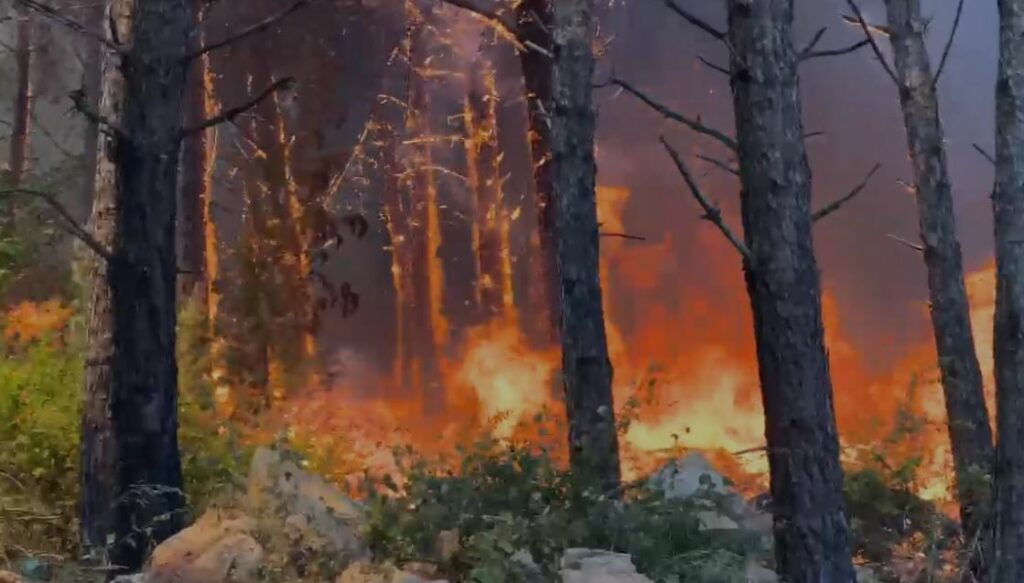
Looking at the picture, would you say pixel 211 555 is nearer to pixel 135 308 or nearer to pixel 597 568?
pixel 597 568

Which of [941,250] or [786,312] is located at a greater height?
[941,250]

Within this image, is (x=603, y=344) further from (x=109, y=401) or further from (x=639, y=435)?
(x=639, y=435)

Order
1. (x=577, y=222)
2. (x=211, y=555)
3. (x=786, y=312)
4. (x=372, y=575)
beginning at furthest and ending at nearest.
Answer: (x=577, y=222) → (x=786, y=312) → (x=211, y=555) → (x=372, y=575)

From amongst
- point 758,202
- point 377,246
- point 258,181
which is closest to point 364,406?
point 377,246

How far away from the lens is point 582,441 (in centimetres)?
768

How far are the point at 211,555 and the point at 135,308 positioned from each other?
1.87 m

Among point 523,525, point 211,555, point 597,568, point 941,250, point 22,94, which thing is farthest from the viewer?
point 22,94

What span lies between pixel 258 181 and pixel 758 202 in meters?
11.4

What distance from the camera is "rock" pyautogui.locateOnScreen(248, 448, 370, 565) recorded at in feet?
15.3

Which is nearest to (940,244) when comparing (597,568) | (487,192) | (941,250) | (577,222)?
(941,250)

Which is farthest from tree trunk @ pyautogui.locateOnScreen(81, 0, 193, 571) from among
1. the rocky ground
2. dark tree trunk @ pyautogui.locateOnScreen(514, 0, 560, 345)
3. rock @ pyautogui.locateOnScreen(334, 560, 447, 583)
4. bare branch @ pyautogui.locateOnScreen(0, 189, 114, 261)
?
dark tree trunk @ pyautogui.locateOnScreen(514, 0, 560, 345)

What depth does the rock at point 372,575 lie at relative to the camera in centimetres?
437

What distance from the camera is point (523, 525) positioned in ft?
16.1

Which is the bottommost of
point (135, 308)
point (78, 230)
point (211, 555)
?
point (211, 555)
